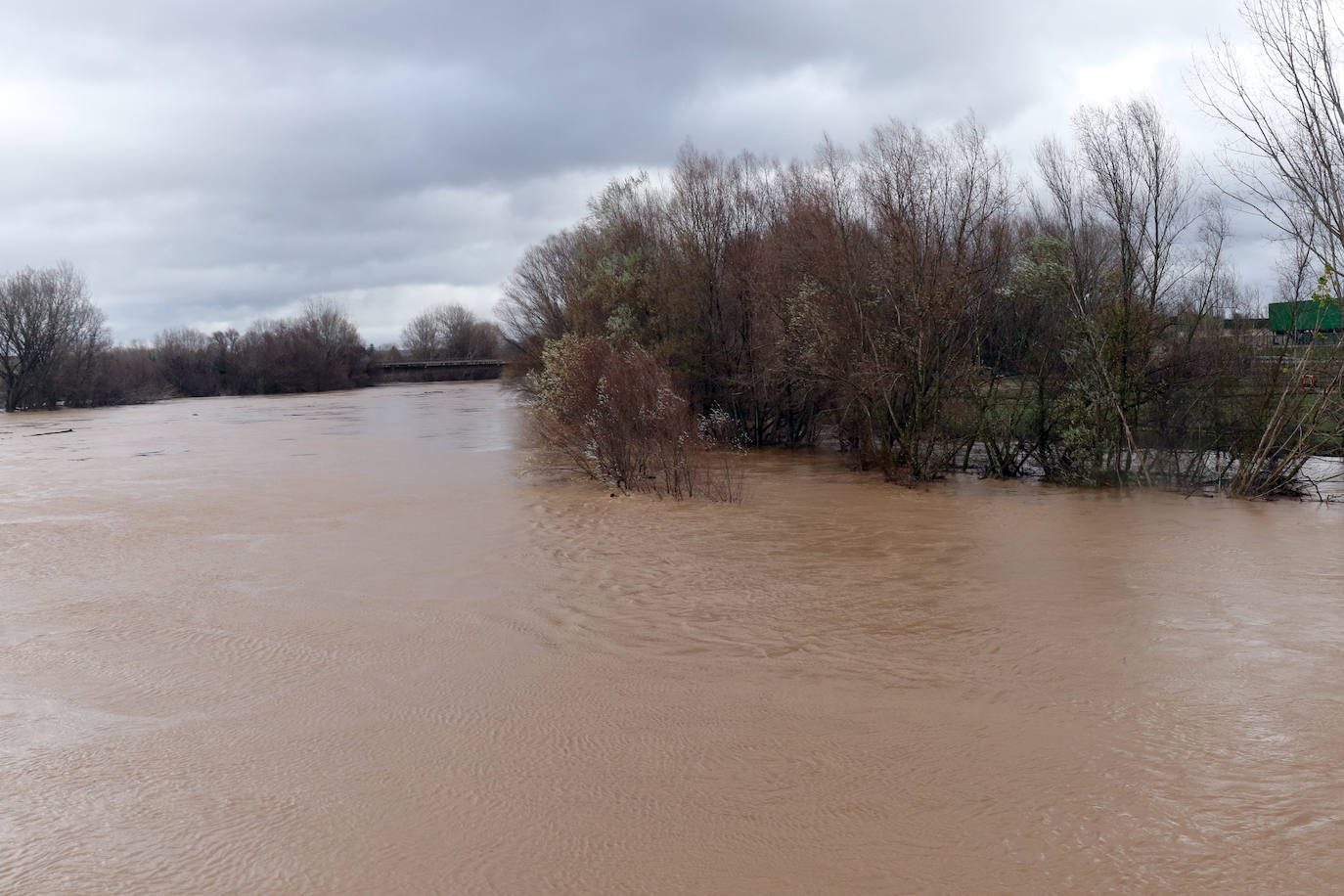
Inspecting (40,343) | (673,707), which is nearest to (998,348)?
(673,707)

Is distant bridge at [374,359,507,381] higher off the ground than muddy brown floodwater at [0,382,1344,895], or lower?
higher

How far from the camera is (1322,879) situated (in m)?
4.70

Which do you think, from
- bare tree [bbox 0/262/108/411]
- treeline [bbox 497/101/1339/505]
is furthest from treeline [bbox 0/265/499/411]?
treeline [bbox 497/101/1339/505]

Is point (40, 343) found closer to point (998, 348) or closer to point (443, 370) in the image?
point (443, 370)

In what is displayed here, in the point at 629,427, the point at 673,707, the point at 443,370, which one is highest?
the point at 443,370

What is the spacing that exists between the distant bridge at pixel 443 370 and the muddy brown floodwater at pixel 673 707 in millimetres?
77023

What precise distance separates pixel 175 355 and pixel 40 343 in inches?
682

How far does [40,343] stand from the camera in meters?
58.6

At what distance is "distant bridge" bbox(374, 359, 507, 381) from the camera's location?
9144 cm

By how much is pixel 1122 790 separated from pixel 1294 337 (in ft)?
52.6

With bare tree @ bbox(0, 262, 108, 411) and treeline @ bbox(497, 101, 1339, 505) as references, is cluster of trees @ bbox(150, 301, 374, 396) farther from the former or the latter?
treeline @ bbox(497, 101, 1339, 505)

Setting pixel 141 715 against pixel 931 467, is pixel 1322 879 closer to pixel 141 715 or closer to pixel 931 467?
pixel 141 715

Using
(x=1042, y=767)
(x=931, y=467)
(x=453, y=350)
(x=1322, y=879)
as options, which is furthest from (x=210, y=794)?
(x=453, y=350)

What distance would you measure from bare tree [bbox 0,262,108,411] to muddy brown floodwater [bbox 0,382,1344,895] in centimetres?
5233
